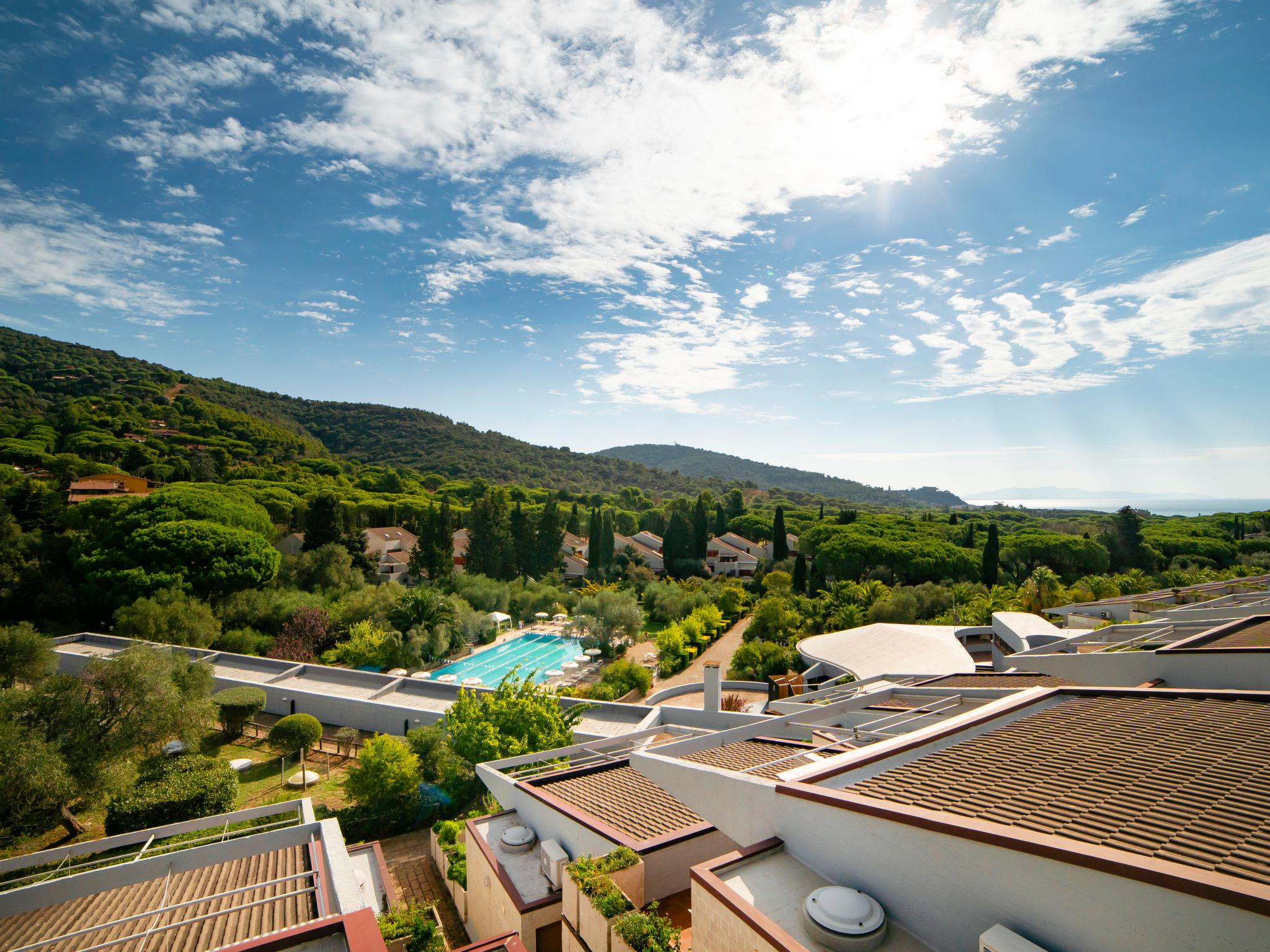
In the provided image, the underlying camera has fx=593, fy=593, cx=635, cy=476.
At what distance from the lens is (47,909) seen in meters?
7.25

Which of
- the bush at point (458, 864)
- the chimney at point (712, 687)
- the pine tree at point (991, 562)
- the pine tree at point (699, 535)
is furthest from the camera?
the pine tree at point (699, 535)

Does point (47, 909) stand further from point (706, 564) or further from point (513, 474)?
point (513, 474)

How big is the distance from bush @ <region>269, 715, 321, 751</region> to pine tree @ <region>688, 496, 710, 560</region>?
34736mm

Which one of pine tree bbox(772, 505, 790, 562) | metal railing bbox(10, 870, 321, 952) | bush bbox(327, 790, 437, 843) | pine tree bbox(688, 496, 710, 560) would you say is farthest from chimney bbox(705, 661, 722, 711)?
pine tree bbox(772, 505, 790, 562)

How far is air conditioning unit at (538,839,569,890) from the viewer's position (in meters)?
7.59

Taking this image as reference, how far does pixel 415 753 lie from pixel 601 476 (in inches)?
4061

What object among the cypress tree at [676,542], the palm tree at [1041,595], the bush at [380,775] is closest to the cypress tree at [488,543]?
the cypress tree at [676,542]

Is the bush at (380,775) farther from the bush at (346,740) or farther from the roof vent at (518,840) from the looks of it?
the roof vent at (518,840)

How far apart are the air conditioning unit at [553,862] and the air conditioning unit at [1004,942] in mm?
5447

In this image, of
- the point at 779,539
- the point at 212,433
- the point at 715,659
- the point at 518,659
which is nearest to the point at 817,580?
the point at 779,539

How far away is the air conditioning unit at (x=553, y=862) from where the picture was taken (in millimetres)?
7590

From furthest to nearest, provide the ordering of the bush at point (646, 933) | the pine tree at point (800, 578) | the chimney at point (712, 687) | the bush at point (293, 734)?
the pine tree at point (800, 578) < the bush at point (293, 734) < the chimney at point (712, 687) < the bush at point (646, 933)

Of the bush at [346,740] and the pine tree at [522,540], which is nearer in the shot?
the bush at [346,740]

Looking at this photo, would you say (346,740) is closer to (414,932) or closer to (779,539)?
(414,932)
